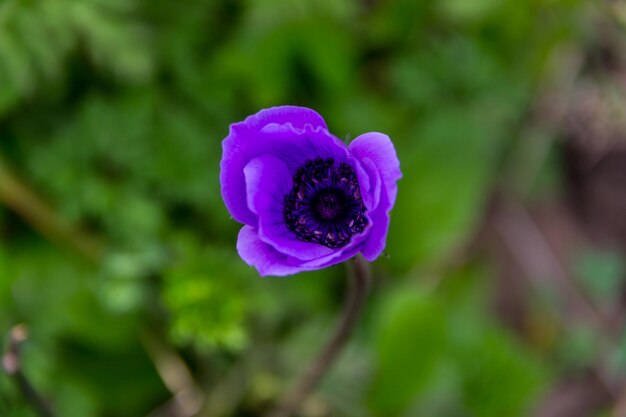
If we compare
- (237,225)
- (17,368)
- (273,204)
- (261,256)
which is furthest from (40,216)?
(261,256)

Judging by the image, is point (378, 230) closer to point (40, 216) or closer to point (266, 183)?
point (266, 183)

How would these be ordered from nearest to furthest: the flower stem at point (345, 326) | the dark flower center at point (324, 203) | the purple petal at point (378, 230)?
the purple petal at point (378, 230) < the dark flower center at point (324, 203) < the flower stem at point (345, 326)

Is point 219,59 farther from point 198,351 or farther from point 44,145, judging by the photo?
point 198,351

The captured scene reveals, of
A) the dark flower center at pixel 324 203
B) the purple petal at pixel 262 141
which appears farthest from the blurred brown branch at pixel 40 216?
the purple petal at pixel 262 141

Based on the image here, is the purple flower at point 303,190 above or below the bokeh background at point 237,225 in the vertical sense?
below

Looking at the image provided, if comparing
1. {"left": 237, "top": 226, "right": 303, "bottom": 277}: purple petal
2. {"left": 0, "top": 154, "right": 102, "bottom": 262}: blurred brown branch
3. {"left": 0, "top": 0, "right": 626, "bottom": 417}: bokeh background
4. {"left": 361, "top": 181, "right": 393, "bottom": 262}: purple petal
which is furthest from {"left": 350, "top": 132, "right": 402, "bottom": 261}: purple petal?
{"left": 0, "top": 154, "right": 102, "bottom": 262}: blurred brown branch

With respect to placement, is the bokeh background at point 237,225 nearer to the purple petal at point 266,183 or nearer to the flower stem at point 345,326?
the flower stem at point 345,326

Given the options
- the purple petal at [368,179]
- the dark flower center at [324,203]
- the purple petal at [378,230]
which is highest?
the dark flower center at [324,203]
